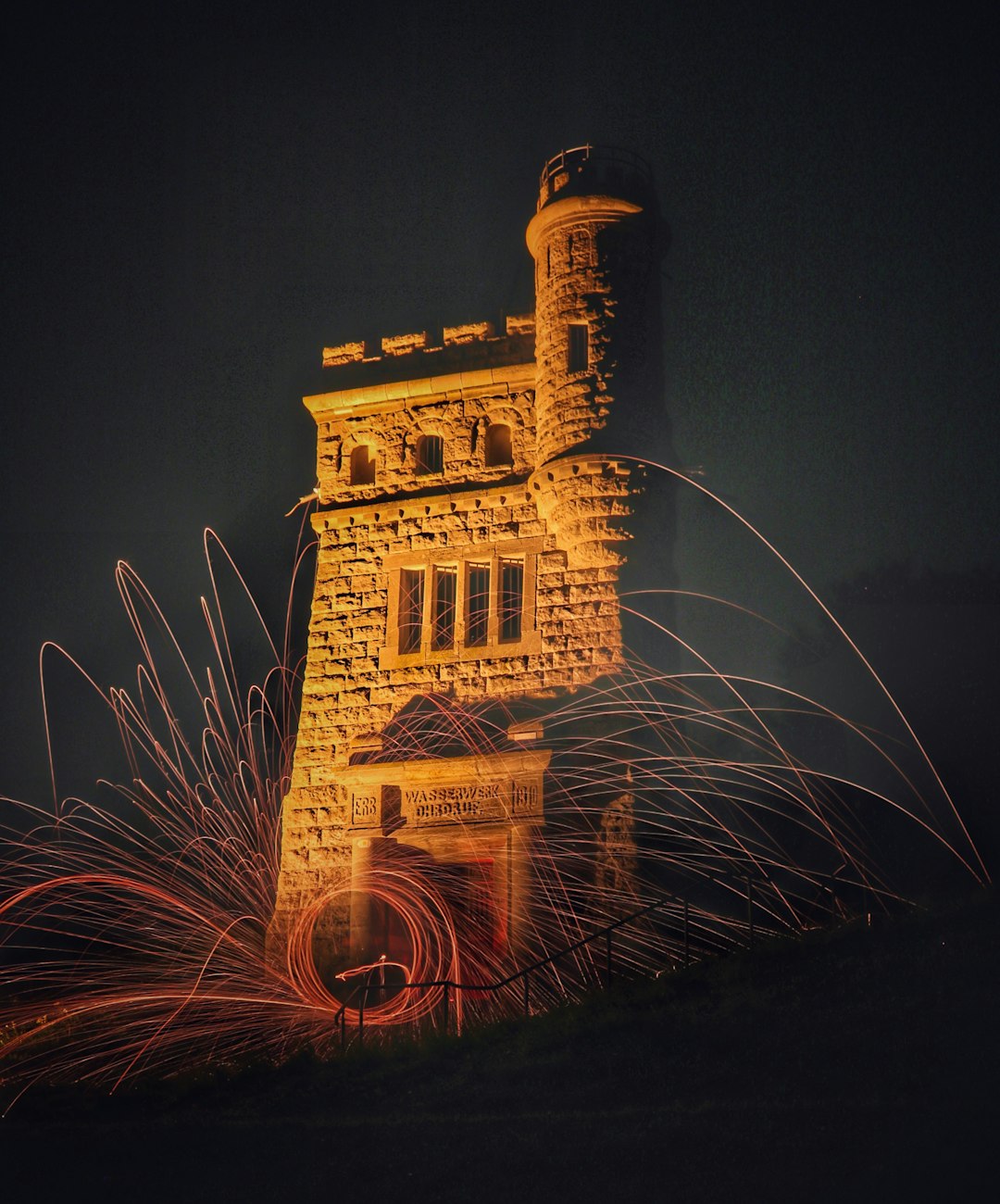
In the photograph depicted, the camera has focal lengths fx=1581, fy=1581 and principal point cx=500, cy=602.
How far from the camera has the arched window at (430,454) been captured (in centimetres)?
2548

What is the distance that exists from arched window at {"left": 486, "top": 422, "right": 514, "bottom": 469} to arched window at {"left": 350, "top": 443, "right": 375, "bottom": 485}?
6.84ft

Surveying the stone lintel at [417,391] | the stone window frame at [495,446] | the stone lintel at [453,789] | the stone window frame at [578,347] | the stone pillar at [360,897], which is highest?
the stone lintel at [417,391]

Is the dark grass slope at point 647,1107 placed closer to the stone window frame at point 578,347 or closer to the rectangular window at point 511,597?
the rectangular window at point 511,597

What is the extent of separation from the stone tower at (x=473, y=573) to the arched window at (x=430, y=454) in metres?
0.03

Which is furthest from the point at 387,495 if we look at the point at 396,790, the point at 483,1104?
the point at 483,1104

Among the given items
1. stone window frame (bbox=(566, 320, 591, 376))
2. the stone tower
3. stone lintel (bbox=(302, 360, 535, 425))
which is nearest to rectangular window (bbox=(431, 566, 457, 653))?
the stone tower

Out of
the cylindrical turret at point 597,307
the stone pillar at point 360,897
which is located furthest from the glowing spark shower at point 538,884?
the cylindrical turret at point 597,307

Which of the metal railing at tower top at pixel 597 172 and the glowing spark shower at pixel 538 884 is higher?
the metal railing at tower top at pixel 597 172

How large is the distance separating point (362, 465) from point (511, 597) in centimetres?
377

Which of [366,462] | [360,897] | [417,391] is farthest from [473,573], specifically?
[360,897]

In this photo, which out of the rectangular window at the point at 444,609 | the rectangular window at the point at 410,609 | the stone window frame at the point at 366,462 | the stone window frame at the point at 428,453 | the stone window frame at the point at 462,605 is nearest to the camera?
the stone window frame at the point at 462,605

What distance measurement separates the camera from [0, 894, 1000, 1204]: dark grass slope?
13.8 m

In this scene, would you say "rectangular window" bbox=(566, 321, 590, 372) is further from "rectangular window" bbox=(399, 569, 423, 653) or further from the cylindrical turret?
"rectangular window" bbox=(399, 569, 423, 653)

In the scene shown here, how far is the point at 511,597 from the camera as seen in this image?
2433cm
